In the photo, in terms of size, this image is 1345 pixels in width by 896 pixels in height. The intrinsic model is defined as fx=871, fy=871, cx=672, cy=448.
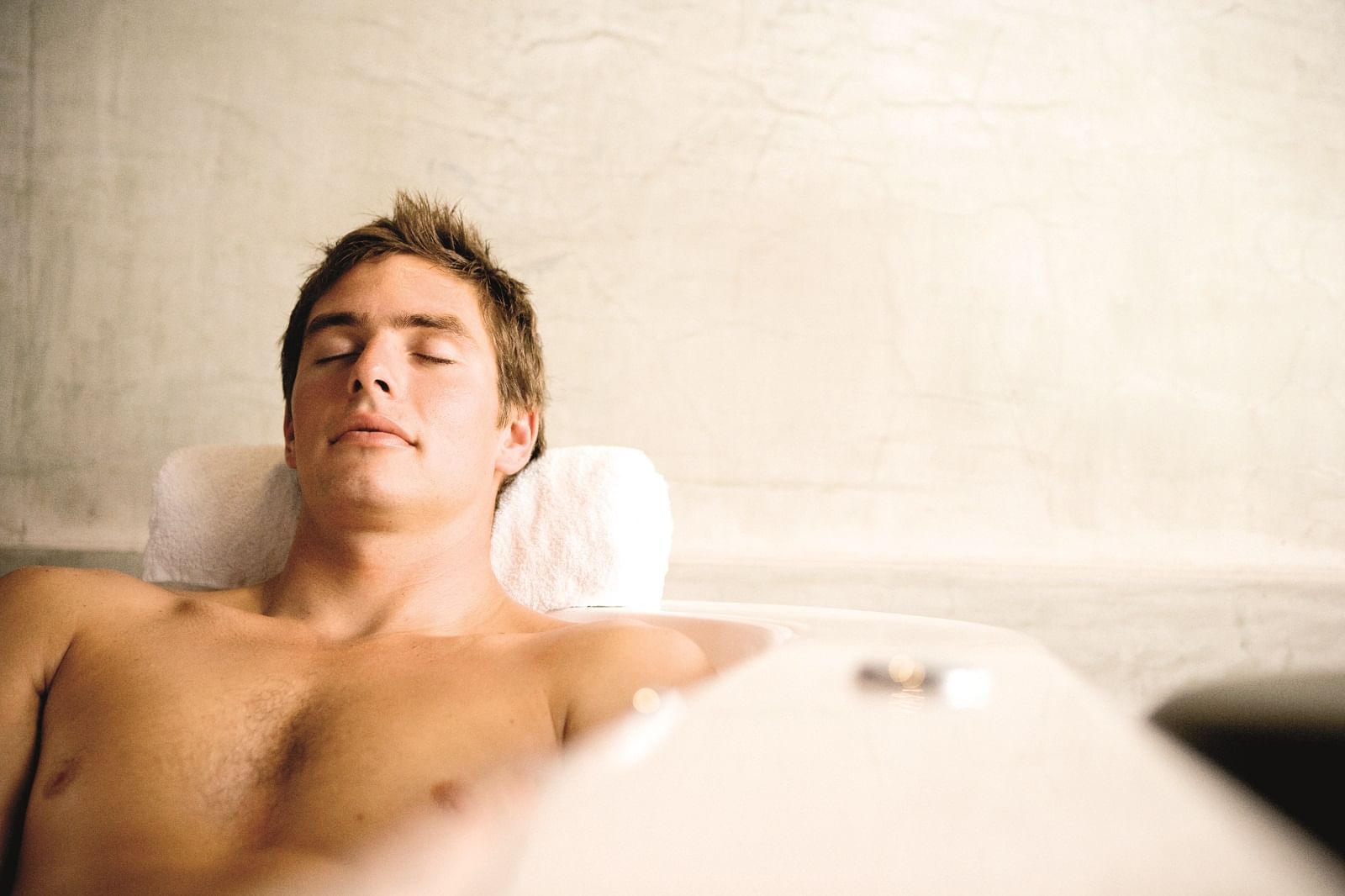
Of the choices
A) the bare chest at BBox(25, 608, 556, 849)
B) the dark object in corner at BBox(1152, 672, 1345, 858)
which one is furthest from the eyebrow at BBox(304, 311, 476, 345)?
the dark object in corner at BBox(1152, 672, 1345, 858)

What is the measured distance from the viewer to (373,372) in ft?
2.81

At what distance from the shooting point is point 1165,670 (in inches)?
48.8

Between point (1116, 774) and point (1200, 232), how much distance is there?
1.22m

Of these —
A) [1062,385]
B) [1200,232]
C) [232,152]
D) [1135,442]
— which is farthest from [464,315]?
[1200,232]

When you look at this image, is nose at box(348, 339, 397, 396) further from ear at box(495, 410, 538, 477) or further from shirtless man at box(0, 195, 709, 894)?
ear at box(495, 410, 538, 477)

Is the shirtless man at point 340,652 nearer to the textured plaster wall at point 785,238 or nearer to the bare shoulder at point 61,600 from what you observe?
the bare shoulder at point 61,600

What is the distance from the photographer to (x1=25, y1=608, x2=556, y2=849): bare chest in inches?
25.0

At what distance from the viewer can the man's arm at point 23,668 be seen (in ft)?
2.28

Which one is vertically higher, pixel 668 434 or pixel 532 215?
pixel 532 215

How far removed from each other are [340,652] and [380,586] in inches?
3.9

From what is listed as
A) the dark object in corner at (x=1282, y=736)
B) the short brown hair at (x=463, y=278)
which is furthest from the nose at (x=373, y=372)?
the dark object in corner at (x=1282, y=736)

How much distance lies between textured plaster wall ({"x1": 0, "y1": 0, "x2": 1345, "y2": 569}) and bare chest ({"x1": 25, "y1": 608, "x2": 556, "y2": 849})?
2.00 ft

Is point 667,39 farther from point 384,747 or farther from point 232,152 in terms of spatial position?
point 384,747

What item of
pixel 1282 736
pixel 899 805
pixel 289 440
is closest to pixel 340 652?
pixel 289 440
